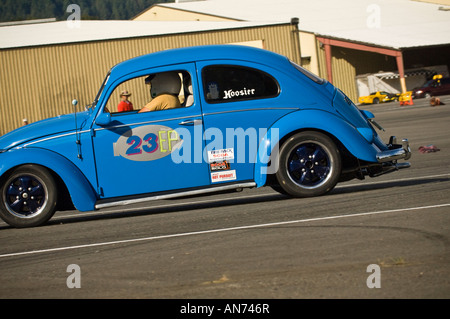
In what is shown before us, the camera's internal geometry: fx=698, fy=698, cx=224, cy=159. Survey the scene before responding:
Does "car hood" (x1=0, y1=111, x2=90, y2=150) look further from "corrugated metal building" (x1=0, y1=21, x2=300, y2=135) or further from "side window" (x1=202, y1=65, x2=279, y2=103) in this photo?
"corrugated metal building" (x1=0, y1=21, x2=300, y2=135)

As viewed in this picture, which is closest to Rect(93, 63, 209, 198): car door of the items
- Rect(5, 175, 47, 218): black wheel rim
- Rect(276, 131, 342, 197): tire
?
Rect(5, 175, 47, 218): black wheel rim

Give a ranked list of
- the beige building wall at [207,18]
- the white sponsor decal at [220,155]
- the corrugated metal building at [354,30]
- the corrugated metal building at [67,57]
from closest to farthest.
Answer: the white sponsor decal at [220,155]
the corrugated metal building at [67,57]
the corrugated metal building at [354,30]
the beige building wall at [207,18]

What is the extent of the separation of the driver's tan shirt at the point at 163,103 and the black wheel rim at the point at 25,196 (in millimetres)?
1499

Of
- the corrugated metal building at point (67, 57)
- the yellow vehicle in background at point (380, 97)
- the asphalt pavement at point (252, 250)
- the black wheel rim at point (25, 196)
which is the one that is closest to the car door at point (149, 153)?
the asphalt pavement at point (252, 250)

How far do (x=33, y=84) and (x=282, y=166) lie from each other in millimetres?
31208

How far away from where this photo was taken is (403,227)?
614 centimetres

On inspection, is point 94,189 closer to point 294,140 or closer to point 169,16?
point 294,140

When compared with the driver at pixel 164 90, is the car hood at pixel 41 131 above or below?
below

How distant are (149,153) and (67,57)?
3086 cm

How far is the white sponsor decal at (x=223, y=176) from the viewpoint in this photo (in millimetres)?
8047

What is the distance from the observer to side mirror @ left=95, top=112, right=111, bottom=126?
7.93 m

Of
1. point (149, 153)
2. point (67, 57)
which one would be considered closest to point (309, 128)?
point (149, 153)

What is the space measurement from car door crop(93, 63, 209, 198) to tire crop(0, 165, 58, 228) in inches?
23.1

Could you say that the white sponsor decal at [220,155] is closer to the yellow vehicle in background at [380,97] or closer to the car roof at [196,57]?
the car roof at [196,57]
